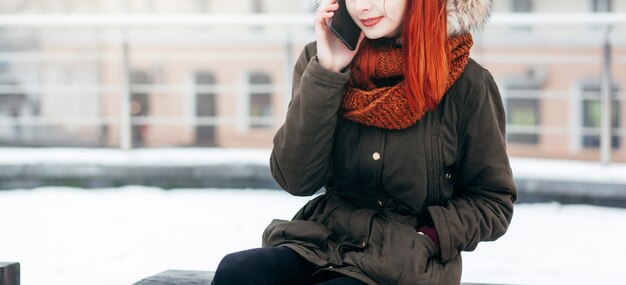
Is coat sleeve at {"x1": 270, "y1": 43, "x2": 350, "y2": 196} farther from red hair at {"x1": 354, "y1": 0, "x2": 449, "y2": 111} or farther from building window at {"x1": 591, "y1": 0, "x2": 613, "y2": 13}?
building window at {"x1": 591, "y1": 0, "x2": 613, "y2": 13}

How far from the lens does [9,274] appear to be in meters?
2.43

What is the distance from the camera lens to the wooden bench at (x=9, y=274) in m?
2.41

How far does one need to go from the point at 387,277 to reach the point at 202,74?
58.1 feet

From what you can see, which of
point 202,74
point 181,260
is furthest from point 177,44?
point 181,260

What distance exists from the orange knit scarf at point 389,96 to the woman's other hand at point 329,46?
55 mm

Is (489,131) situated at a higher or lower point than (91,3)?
lower

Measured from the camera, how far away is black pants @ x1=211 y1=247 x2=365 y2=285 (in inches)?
77.6

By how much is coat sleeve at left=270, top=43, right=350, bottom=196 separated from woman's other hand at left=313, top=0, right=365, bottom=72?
2cm

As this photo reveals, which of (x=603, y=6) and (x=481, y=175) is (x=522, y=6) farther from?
(x=481, y=175)

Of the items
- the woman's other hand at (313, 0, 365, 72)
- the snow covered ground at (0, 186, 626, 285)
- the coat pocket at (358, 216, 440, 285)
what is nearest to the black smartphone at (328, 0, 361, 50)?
the woman's other hand at (313, 0, 365, 72)

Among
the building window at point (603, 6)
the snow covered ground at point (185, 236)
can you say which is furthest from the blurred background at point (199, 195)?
the building window at point (603, 6)

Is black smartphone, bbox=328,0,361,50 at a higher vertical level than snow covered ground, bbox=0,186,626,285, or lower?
higher

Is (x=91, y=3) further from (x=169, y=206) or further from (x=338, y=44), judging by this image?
(x=338, y=44)

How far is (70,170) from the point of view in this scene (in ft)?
22.6
